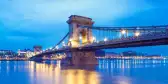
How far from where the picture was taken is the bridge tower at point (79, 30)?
61.2m

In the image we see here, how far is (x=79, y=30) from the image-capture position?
6119 cm

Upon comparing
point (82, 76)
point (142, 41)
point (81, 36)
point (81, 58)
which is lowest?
point (82, 76)

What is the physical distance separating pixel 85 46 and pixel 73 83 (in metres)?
29.0

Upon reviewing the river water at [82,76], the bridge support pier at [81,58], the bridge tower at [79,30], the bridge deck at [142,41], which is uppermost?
the bridge tower at [79,30]

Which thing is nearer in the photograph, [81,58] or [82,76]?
[82,76]

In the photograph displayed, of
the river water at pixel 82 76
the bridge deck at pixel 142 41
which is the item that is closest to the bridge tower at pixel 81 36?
the bridge deck at pixel 142 41

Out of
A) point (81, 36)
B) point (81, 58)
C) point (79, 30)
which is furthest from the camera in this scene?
point (81, 36)

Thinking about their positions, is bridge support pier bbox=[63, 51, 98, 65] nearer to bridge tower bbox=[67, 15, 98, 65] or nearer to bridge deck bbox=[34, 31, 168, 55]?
bridge tower bbox=[67, 15, 98, 65]

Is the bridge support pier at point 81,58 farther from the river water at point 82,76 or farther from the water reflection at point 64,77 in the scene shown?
the water reflection at point 64,77

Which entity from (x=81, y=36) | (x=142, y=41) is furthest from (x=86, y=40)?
(x=142, y=41)

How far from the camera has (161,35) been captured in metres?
32.2

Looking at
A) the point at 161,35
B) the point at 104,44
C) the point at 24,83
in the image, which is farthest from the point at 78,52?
the point at 24,83

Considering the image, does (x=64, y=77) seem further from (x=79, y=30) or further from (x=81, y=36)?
(x=81, y=36)

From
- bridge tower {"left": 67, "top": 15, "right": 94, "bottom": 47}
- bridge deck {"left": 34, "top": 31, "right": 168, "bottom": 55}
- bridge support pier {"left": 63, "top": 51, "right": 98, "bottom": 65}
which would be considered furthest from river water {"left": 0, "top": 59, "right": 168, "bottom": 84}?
bridge tower {"left": 67, "top": 15, "right": 94, "bottom": 47}
